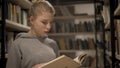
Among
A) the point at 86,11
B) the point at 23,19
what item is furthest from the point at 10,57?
the point at 86,11

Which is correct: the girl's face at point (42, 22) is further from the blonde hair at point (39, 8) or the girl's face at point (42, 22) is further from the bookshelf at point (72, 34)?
the bookshelf at point (72, 34)

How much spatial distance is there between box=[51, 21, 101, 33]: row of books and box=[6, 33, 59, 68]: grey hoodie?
293cm

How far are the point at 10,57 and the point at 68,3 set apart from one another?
343 cm

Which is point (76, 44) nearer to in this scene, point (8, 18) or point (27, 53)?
point (8, 18)

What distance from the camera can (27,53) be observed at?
140cm

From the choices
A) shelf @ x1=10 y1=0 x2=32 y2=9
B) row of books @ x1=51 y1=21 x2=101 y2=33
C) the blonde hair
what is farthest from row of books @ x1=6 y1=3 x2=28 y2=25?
row of books @ x1=51 y1=21 x2=101 y2=33

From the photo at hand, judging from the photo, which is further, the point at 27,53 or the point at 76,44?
the point at 76,44

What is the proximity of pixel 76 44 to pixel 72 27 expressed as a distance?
0.35m

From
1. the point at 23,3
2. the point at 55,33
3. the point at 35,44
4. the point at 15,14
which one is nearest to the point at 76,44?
the point at 55,33

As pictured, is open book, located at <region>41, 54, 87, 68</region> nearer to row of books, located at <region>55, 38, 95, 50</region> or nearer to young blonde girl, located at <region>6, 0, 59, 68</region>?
young blonde girl, located at <region>6, 0, 59, 68</region>

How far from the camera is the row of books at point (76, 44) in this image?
4.36 metres

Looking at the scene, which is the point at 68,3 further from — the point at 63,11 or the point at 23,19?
the point at 23,19

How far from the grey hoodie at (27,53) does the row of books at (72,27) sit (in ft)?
9.62

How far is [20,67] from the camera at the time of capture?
1.41m
